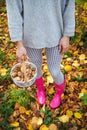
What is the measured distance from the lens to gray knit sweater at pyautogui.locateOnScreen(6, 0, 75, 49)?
202cm

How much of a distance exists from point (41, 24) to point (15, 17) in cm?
20

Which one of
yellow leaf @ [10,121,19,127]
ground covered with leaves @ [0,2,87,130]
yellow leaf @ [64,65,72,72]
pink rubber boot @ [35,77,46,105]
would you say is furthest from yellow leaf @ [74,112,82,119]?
yellow leaf @ [64,65,72,72]

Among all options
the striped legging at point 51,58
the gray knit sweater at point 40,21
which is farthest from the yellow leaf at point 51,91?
the gray knit sweater at point 40,21

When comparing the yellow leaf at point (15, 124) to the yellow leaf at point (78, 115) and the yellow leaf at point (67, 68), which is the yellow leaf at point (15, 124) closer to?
the yellow leaf at point (78, 115)

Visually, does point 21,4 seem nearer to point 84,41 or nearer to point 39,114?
point 39,114

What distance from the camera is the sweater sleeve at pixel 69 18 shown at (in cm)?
211

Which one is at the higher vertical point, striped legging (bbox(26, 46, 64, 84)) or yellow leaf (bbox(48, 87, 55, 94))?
striped legging (bbox(26, 46, 64, 84))

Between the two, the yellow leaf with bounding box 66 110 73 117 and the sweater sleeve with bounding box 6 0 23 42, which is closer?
the sweater sleeve with bounding box 6 0 23 42

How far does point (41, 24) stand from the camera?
2.10 meters

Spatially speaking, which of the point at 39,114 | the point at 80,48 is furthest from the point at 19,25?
the point at 80,48

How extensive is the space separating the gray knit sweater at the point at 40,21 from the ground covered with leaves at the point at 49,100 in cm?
58

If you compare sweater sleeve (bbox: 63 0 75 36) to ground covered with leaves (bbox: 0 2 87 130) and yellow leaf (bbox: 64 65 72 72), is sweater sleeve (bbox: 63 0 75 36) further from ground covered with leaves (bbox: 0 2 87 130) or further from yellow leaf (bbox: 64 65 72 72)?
yellow leaf (bbox: 64 65 72 72)

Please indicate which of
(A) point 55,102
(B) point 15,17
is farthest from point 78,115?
(B) point 15,17

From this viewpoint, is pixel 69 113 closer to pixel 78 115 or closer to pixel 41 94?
pixel 78 115
